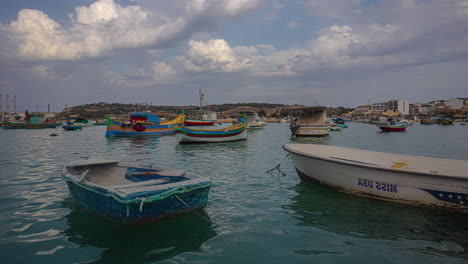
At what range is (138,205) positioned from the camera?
5414 millimetres

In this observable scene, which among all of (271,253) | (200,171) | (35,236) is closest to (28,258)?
(35,236)

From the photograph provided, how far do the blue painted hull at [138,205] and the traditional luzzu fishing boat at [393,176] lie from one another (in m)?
4.41

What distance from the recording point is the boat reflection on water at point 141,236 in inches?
191

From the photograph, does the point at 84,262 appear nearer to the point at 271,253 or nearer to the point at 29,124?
the point at 271,253

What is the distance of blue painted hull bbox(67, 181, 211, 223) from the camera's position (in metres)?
5.47

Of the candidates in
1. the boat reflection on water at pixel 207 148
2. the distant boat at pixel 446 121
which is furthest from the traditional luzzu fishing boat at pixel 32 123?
the distant boat at pixel 446 121

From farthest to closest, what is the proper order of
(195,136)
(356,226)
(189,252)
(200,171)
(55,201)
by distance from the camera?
(195,136)
(200,171)
(55,201)
(356,226)
(189,252)

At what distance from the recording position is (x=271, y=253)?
16.4 ft

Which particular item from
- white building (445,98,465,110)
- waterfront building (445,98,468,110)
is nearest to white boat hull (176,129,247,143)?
waterfront building (445,98,468,110)

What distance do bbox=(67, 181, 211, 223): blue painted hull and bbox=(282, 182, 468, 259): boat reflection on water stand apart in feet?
8.08

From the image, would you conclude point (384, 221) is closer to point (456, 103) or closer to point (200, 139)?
point (200, 139)

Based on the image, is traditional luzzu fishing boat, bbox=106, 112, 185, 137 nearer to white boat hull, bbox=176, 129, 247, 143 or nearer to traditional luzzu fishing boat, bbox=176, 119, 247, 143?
traditional luzzu fishing boat, bbox=176, 119, 247, 143

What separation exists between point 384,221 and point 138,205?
18.2 feet

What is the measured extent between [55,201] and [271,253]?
642cm
